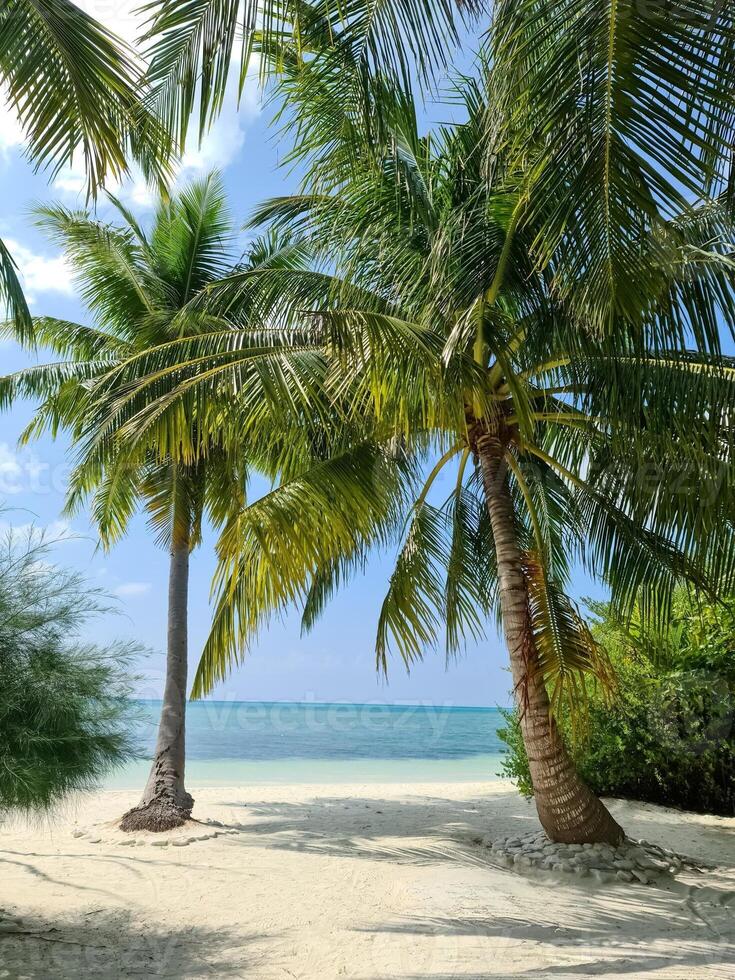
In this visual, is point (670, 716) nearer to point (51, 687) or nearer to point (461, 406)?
point (461, 406)

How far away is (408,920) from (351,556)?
3.85 metres

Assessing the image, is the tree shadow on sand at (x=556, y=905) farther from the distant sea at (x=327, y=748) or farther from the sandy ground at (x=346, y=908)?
the distant sea at (x=327, y=748)

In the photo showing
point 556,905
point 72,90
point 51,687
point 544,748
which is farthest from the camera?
point 544,748

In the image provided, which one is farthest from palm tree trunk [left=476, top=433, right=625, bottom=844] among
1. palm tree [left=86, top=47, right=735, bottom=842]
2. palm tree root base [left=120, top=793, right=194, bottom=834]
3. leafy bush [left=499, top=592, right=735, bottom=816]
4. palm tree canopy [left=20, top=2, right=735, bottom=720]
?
palm tree root base [left=120, top=793, right=194, bottom=834]

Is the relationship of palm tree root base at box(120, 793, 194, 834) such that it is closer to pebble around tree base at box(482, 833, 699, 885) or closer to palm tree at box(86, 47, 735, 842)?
palm tree at box(86, 47, 735, 842)

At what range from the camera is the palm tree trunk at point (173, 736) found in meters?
9.99

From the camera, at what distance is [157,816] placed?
32.6 feet

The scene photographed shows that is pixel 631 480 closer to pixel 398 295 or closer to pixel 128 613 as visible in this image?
pixel 398 295

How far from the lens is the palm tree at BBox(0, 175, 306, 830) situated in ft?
35.0

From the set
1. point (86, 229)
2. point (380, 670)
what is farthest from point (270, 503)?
point (86, 229)

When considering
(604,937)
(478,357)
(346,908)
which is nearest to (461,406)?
(478,357)

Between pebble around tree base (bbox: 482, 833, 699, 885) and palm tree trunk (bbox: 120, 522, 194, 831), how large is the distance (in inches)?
166

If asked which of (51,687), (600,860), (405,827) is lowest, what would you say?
(405,827)

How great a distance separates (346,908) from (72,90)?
233 inches
